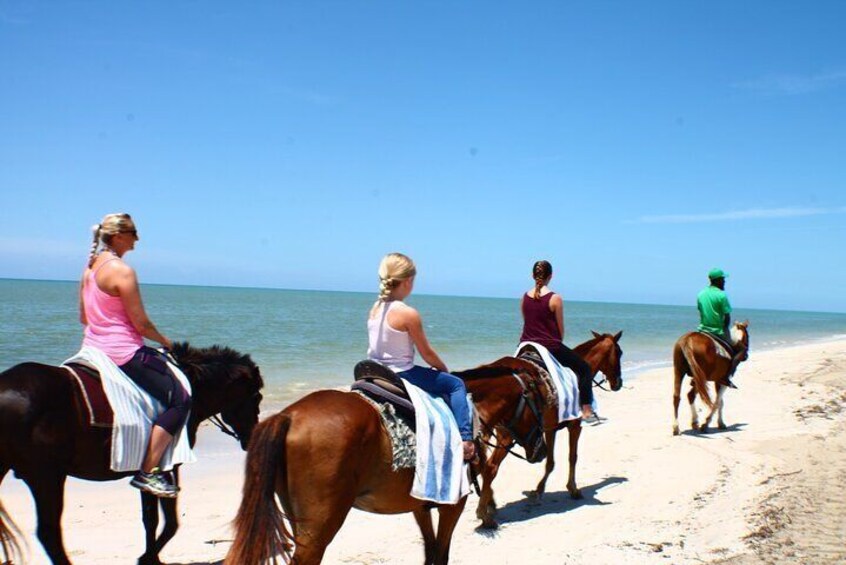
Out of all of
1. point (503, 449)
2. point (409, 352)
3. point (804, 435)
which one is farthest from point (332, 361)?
point (409, 352)

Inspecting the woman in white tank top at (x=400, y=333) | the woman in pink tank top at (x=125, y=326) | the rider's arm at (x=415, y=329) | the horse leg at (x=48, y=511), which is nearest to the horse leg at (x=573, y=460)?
the woman in white tank top at (x=400, y=333)

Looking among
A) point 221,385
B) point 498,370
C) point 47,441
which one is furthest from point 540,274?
point 47,441

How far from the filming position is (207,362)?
5.41 metres

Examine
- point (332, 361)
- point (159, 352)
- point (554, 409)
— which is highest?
point (159, 352)

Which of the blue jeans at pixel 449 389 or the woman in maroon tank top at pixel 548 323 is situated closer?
the blue jeans at pixel 449 389

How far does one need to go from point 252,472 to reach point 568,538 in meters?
3.51

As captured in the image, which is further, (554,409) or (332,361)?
(332,361)

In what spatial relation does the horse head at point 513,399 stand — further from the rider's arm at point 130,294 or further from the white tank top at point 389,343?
the rider's arm at point 130,294

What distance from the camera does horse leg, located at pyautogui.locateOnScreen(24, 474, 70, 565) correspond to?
4.12 metres

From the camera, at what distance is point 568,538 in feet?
19.0

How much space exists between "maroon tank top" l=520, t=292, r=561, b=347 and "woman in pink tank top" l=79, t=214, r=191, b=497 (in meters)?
3.81

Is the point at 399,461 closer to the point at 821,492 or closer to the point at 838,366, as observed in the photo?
the point at 821,492

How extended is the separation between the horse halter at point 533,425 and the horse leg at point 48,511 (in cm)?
350

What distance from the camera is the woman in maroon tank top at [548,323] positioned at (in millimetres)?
6914
